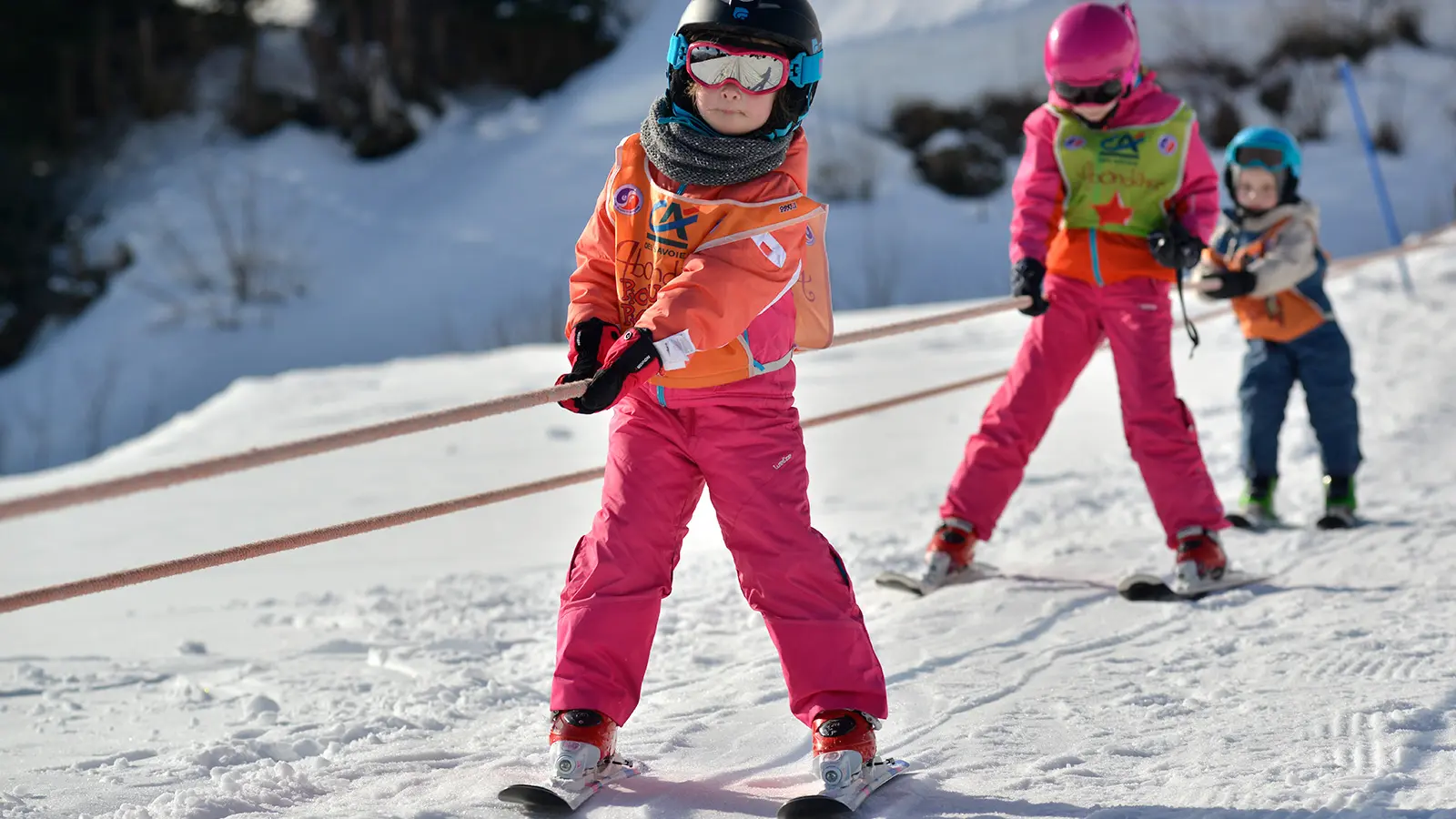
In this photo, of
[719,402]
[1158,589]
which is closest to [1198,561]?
[1158,589]

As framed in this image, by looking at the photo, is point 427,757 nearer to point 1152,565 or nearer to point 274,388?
point 1152,565

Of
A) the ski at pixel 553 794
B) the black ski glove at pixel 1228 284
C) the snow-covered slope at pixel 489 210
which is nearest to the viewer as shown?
the ski at pixel 553 794

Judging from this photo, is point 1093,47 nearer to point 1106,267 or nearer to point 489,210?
point 1106,267

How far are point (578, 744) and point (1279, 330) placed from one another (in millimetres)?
3522

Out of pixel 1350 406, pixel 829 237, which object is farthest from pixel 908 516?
pixel 829 237

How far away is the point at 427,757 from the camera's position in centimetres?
297

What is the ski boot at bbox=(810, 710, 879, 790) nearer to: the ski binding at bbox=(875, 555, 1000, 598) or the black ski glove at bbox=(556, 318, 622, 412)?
the black ski glove at bbox=(556, 318, 622, 412)

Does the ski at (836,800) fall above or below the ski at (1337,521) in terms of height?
above

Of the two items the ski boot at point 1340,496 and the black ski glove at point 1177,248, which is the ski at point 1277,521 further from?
the black ski glove at point 1177,248

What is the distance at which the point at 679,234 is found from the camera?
264 cm

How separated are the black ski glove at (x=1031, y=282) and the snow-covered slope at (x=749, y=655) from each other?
0.84m

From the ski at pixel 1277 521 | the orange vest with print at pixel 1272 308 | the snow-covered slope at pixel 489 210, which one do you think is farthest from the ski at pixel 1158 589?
the snow-covered slope at pixel 489 210

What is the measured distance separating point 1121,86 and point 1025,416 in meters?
0.99

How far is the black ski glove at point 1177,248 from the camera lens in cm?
400
